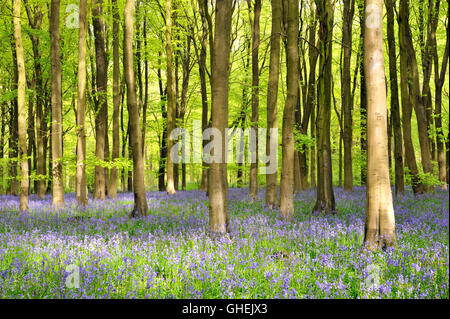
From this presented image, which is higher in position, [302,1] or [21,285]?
[302,1]

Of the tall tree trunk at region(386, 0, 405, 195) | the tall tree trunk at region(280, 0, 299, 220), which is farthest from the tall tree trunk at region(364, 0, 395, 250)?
the tall tree trunk at region(386, 0, 405, 195)

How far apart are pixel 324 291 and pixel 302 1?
19.0m

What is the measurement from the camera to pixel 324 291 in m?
3.82

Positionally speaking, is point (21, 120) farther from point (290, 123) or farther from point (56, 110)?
point (290, 123)

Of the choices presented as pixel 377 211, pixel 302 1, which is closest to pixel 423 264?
pixel 377 211

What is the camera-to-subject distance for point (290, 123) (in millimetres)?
9406

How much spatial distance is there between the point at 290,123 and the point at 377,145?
12.6 feet

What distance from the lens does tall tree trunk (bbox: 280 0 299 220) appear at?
30.3 feet

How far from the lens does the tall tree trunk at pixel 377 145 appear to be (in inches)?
223

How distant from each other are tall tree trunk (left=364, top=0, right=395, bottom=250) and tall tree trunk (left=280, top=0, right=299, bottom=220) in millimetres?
3474

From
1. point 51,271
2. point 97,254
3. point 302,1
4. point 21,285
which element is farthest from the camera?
point 302,1
